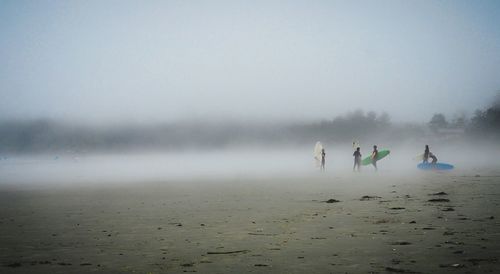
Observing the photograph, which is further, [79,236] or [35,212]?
[35,212]

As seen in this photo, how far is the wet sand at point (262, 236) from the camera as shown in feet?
25.4

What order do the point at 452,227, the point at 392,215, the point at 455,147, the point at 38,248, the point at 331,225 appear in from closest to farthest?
the point at 38,248 → the point at 452,227 → the point at 331,225 → the point at 392,215 → the point at 455,147

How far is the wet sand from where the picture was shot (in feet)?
25.4

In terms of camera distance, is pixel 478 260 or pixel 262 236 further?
pixel 262 236

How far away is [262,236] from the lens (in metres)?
10.5

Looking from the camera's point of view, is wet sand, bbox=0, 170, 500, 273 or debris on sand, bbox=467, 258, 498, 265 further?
wet sand, bbox=0, 170, 500, 273

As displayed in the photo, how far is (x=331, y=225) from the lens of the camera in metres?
11.8

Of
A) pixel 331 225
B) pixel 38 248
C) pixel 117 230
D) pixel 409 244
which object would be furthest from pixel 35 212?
pixel 409 244

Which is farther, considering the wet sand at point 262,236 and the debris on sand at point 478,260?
the wet sand at point 262,236

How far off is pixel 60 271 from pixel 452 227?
8688mm

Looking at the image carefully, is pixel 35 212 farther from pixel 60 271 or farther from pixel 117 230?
pixel 60 271

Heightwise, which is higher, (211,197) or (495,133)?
(495,133)

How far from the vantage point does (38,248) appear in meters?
9.90

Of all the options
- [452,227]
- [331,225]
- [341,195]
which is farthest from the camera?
[341,195]
